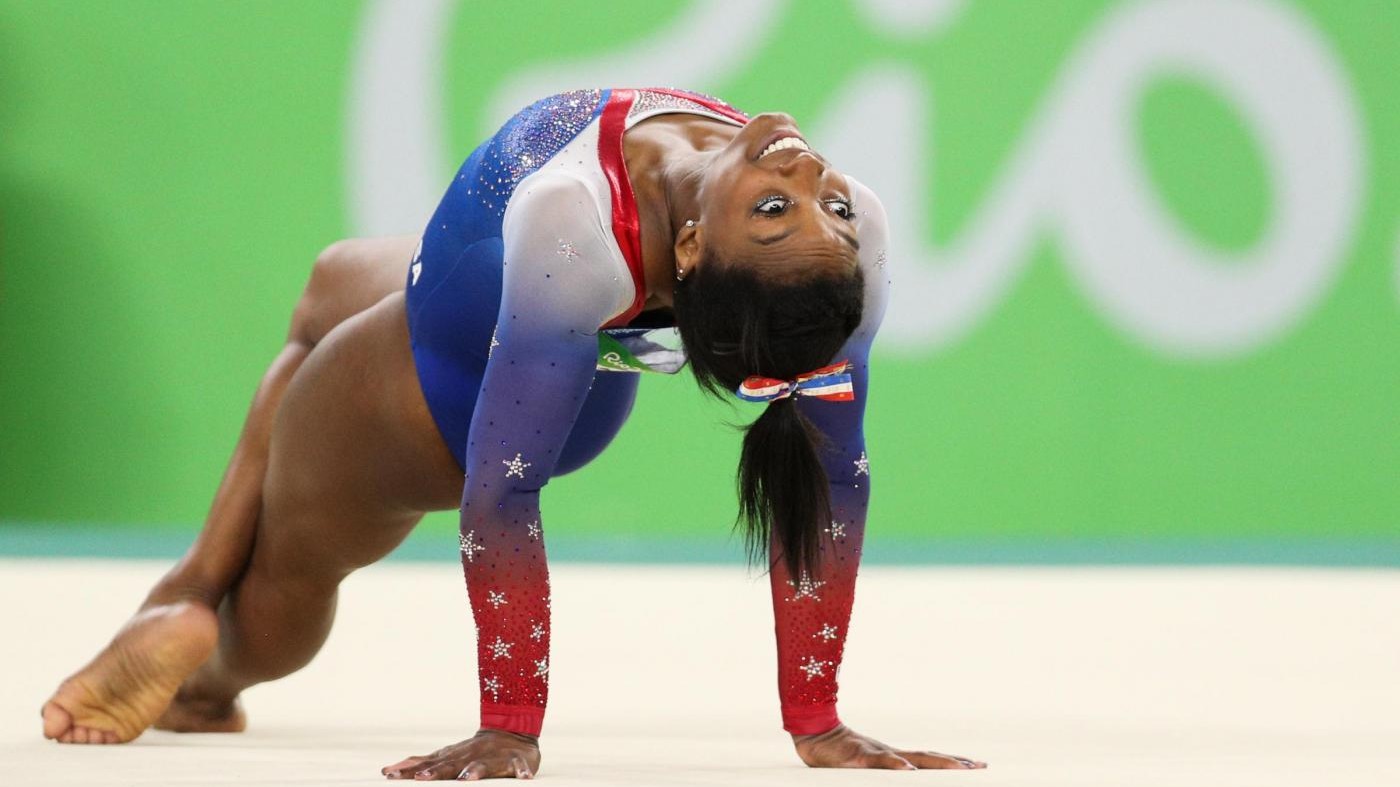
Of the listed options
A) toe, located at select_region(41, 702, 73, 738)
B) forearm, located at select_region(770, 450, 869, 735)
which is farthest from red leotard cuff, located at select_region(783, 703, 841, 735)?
toe, located at select_region(41, 702, 73, 738)

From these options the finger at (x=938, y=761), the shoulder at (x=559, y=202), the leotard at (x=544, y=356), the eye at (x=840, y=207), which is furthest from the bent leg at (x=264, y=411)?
the finger at (x=938, y=761)

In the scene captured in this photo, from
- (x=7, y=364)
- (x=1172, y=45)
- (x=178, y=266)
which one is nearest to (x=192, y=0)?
(x=178, y=266)

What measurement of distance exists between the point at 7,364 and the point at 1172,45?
351 centimetres

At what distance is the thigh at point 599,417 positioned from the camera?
7.25ft

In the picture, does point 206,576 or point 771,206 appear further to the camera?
point 206,576

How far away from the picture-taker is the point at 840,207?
177 centimetres

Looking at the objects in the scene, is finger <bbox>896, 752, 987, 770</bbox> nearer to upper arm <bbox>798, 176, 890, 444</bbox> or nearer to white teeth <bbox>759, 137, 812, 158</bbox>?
upper arm <bbox>798, 176, 890, 444</bbox>

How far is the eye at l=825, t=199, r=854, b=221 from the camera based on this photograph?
1.76 m

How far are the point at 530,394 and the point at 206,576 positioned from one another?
0.79 meters

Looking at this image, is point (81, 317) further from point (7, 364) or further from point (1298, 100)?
point (1298, 100)

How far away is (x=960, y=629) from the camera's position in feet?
11.6

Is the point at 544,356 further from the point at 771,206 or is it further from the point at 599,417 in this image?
the point at 599,417

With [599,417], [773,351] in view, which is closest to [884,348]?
[599,417]

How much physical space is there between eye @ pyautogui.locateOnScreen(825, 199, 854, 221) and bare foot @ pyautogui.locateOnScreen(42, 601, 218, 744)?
3.34 ft
